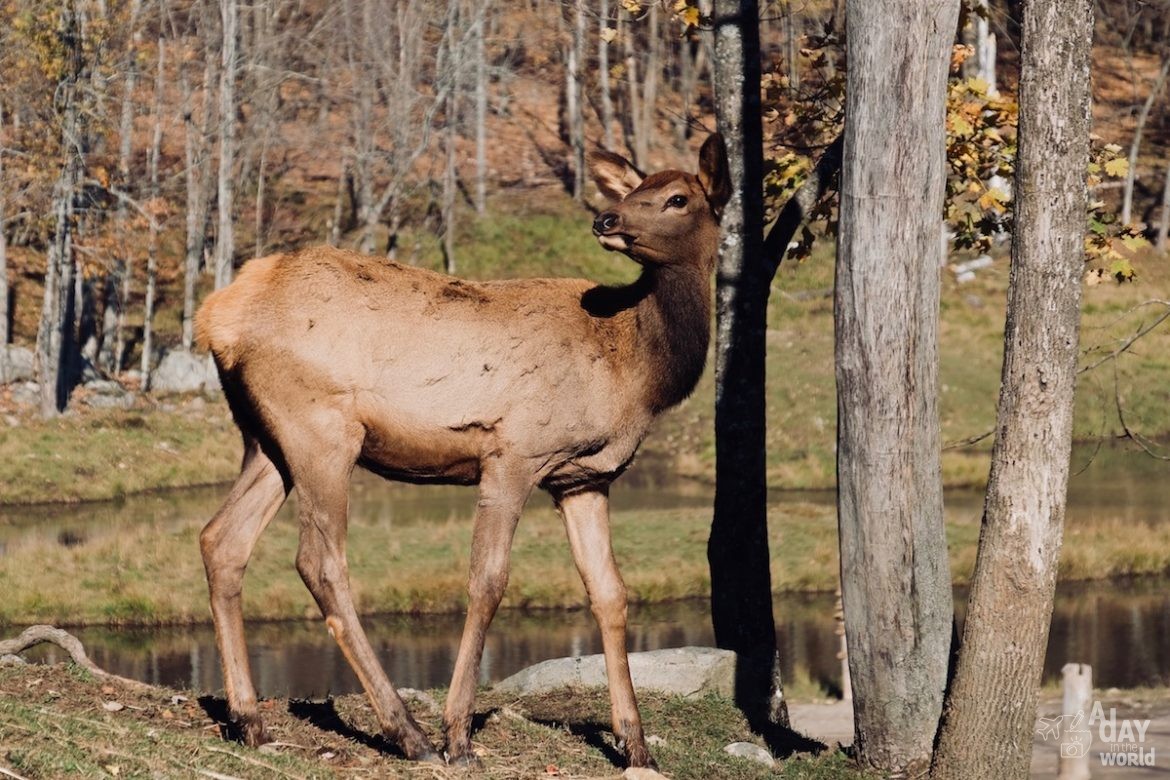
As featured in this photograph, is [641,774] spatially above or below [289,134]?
below

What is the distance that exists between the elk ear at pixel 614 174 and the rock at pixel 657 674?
380cm

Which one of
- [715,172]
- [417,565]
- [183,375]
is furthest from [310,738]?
[183,375]

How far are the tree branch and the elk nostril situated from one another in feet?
12.3

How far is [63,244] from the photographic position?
3500cm

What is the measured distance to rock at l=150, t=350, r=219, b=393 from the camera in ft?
132

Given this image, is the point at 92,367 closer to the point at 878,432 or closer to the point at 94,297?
the point at 94,297

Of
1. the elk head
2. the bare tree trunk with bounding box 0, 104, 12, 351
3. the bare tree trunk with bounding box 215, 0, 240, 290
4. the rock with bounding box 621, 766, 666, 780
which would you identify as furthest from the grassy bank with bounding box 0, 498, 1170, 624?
the rock with bounding box 621, 766, 666, 780

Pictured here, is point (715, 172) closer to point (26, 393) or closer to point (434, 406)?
point (434, 406)

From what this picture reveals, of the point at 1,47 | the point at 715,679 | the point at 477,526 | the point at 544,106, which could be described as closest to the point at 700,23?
the point at 715,679

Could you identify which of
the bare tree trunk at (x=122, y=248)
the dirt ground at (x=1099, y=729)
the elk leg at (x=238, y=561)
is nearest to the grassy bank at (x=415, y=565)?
the dirt ground at (x=1099, y=729)

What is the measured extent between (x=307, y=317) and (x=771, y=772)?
3796 millimetres

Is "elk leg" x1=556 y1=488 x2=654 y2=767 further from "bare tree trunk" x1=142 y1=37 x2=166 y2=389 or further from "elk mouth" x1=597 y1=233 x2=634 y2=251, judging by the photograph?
"bare tree trunk" x1=142 y1=37 x2=166 y2=389

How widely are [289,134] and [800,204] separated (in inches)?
1793

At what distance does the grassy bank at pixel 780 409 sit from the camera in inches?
1316
